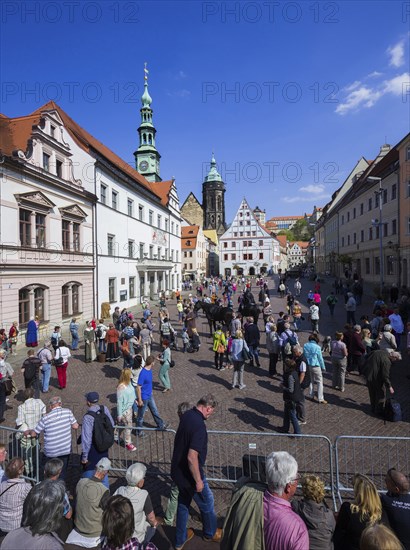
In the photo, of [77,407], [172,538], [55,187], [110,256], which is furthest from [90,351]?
[110,256]

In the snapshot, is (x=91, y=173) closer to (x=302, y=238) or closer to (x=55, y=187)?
(x=55, y=187)

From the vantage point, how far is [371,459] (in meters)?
6.10

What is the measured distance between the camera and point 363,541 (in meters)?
2.47

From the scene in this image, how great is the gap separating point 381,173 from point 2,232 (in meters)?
34.1

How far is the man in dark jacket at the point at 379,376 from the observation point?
308 inches

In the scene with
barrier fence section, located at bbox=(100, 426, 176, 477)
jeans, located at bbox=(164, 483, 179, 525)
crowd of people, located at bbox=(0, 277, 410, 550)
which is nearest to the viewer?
crowd of people, located at bbox=(0, 277, 410, 550)

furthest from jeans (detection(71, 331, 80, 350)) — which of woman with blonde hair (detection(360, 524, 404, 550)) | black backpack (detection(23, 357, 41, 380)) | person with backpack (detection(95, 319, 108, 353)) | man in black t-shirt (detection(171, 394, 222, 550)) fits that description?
woman with blonde hair (detection(360, 524, 404, 550))

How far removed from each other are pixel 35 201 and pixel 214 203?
85513mm

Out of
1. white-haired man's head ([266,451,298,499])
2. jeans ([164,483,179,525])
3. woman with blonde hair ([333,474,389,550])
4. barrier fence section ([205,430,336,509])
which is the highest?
white-haired man's head ([266,451,298,499])

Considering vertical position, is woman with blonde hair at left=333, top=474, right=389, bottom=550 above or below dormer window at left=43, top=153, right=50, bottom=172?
below

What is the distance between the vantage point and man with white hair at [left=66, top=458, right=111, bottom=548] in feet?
12.6

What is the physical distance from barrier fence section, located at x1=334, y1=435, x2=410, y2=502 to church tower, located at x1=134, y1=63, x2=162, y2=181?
50.6 meters

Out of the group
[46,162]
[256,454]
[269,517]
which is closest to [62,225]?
[46,162]

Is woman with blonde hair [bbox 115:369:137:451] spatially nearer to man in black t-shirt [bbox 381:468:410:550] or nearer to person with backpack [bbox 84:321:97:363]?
man in black t-shirt [bbox 381:468:410:550]
